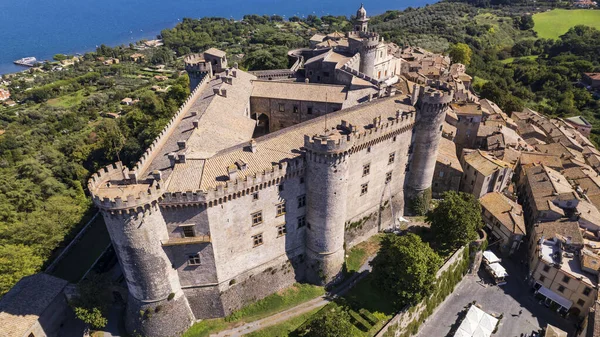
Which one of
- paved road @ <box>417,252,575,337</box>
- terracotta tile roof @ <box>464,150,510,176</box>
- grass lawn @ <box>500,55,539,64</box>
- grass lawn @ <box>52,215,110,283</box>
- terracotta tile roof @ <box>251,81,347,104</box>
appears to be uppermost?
terracotta tile roof @ <box>251,81,347,104</box>

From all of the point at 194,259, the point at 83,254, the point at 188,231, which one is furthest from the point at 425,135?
the point at 83,254

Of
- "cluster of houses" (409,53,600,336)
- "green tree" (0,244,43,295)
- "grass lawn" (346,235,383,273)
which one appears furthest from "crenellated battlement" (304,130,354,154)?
"green tree" (0,244,43,295)

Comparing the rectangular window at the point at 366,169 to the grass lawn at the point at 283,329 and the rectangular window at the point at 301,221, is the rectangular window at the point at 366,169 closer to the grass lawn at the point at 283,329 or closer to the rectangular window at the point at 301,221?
the rectangular window at the point at 301,221

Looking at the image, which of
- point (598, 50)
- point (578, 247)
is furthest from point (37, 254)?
point (598, 50)

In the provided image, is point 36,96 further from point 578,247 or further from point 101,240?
point 578,247

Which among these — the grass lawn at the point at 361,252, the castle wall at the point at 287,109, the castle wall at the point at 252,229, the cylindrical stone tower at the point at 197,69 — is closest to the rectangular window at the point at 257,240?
the castle wall at the point at 252,229

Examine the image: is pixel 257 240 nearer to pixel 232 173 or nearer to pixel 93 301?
pixel 232 173

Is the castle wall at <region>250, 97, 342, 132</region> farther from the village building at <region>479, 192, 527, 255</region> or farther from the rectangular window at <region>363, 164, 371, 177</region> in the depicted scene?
the village building at <region>479, 192, 527, 255</region>
